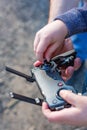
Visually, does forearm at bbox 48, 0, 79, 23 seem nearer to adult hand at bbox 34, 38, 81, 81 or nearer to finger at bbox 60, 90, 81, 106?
adult hand at bbox 34, 38, 81, 81

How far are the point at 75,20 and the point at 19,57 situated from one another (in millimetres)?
455

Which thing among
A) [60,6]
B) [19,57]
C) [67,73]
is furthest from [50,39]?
[19,57]

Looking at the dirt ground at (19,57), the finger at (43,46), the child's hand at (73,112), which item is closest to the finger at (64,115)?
the child's hand at (73,112)

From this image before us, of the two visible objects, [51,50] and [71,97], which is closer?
[71,97]

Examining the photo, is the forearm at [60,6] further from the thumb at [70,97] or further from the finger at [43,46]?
the thumb at [70,97]

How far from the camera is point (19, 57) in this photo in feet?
4.44

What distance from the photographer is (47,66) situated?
98 centimetres

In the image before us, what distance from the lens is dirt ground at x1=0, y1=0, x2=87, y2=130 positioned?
1.14 metres

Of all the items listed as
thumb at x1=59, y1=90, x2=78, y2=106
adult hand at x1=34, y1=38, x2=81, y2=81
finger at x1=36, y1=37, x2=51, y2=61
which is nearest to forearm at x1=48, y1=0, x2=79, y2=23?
adult hand at x1=34, y1=38, x2=81, y2=81

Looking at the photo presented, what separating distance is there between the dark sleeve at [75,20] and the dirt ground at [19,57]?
0.35 metres

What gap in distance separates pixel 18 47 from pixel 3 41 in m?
0.08

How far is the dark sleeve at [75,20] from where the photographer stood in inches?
37.3

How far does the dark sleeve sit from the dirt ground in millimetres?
349

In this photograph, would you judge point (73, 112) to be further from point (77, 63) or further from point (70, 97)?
point (77, 63)
